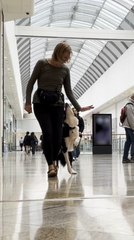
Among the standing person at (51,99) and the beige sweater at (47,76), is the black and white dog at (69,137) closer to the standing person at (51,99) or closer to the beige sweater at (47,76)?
the standing person at (51,99)

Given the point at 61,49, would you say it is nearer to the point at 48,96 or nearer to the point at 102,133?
the point at 48,96

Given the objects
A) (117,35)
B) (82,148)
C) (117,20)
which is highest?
(117,20)

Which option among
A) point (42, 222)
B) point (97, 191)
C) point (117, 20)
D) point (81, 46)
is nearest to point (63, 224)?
point (42, 222)

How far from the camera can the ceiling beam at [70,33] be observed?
65.4ft

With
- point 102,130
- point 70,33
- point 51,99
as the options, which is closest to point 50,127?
point 51,99

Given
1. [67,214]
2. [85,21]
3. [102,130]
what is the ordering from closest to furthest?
1. [67,214]
2. [102,130]
3. [85,21]

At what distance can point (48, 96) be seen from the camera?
16.7 feet

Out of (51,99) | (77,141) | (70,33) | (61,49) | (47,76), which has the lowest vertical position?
(77,141)

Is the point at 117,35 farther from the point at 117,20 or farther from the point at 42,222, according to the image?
the point at 42,222

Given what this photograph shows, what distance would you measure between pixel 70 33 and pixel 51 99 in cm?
1577

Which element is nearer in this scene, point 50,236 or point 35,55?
point 50,236

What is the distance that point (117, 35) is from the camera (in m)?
20.6

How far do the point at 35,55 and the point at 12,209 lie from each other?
35.6 m

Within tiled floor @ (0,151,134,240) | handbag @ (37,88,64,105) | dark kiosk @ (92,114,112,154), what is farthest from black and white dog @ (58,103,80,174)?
dark kiosk @ (92,114,112,154)
